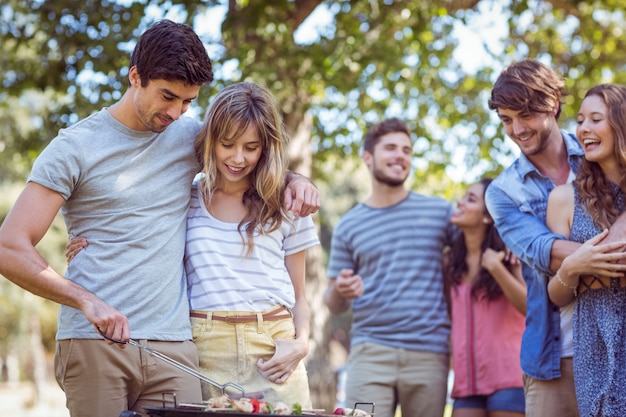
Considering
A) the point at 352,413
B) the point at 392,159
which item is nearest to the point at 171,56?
the point at 352,413

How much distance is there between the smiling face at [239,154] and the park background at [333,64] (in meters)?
3.42

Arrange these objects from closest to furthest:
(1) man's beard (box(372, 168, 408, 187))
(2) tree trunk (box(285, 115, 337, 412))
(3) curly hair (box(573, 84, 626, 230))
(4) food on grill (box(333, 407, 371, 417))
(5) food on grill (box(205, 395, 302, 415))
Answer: (5) food on grill (box(205, 395, 302, 415)) → (4) food on grill (box(333, 407, 371, 417)) → (3) curly hair (box(573, 84, 626, 230)) → (1) man's beard (box(372, 168, 408, 187)) → (2) tree trunk (box(285, 115, 337, 412))

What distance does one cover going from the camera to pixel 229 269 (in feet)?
10.2

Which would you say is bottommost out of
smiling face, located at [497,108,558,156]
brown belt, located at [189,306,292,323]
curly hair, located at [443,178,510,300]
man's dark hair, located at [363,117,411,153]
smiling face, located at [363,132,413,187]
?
brown belt, located at [189,306,292,323]

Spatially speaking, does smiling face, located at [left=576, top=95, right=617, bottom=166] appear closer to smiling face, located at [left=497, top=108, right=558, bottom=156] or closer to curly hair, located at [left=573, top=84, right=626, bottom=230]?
curly hair, located at [left=573, top=84, right=626, bottom=230]

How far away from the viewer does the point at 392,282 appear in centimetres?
501

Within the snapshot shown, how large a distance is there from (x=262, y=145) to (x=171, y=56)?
1.61ft

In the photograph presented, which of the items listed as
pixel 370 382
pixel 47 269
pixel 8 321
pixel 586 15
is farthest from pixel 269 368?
pixel 8 321

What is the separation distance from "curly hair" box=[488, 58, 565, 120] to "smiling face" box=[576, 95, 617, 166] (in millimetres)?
374

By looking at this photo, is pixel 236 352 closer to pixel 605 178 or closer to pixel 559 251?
pixel 559 251

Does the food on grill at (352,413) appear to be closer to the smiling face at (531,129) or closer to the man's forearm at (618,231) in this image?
the man's forearm at (618,231)

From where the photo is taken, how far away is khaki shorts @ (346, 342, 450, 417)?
16.1 feet

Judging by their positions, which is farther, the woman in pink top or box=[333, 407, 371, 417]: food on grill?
the woman in pink top

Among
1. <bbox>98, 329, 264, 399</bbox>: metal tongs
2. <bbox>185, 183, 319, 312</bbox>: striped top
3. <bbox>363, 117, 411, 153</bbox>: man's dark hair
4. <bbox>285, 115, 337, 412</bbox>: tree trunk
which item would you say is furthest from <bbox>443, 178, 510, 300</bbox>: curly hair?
<bbox>285, 115, 337, 412</bbox>: tree trunk
